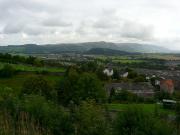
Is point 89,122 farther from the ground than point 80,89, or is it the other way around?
point 89,122

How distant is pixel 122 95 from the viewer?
44438 millimetres

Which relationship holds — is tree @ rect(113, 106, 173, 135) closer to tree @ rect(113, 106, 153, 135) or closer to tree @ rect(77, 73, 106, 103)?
tree @ rect(113, 106, 153, 135)

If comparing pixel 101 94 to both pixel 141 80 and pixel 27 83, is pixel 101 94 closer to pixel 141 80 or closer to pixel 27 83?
pixel 27 83

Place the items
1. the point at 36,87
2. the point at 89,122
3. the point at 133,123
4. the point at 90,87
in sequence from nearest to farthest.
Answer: the point at 89,122 < the point at 133,123 < the point at 36,87 < the point at 90,87

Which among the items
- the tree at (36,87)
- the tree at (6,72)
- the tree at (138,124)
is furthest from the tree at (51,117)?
the tree at (6,72)

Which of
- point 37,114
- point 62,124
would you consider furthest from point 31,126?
point 37,114

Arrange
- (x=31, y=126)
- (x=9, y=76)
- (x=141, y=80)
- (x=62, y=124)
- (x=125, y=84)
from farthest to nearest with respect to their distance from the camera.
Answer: (x=141, y=80) < (x=125, y=84) < (x=9, y=76) < (x=62, y=124) < (x=31, y=126)

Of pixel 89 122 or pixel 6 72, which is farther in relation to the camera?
pixel 6 72

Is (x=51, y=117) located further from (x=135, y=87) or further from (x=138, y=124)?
(x=135, y=87)

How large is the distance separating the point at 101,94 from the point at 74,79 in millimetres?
3435

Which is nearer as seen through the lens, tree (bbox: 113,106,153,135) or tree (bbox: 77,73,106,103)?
tree (bbox: 113,106,153,135)

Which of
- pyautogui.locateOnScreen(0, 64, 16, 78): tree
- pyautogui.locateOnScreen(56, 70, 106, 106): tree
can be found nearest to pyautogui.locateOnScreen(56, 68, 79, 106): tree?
pyautogui.locateOnScreen(56, 70, 106, 106): tree

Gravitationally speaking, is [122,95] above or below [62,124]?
below

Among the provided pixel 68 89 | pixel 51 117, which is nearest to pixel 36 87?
pixel 68 89
